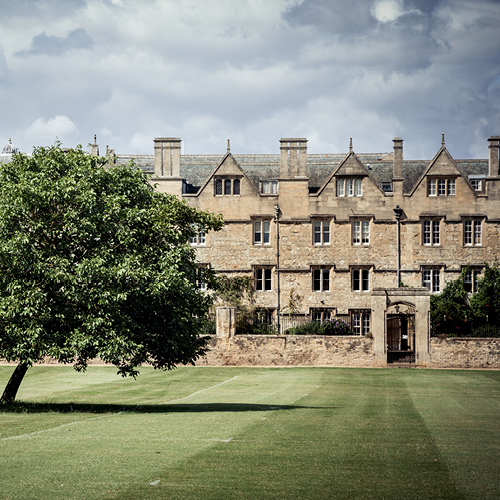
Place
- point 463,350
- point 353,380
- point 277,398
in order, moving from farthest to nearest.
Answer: point 463,350
point 353,380
point 277,398

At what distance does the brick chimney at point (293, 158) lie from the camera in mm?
49594

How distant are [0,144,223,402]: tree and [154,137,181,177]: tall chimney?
94.2ft

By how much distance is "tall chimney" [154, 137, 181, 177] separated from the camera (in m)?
49.6

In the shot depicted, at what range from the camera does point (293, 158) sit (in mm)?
50031

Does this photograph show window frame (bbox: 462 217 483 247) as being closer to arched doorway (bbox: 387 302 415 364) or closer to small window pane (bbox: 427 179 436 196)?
small window pane (bbox: 427 179 436 196)

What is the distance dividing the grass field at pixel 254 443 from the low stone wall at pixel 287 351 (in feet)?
38.3

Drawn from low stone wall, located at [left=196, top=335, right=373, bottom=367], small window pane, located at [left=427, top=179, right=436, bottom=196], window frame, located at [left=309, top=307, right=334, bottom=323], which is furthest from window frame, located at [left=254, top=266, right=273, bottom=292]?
small window pane, located at [left=427, top=179, right=436, bottom=196]

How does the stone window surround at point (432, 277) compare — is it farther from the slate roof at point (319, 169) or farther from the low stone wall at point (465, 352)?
the low stone wall at point (465, 352)

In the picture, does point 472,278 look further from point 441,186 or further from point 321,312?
point 321,312

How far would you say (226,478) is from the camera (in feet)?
31.4

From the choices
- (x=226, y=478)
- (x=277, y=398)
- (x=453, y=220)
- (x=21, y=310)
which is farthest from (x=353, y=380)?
(x=453, y=220)

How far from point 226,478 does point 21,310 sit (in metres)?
10.5

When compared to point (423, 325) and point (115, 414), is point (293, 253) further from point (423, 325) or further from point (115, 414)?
point (115, 414)

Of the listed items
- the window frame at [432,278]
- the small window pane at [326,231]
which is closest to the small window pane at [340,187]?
the small window pane at [326,231]
